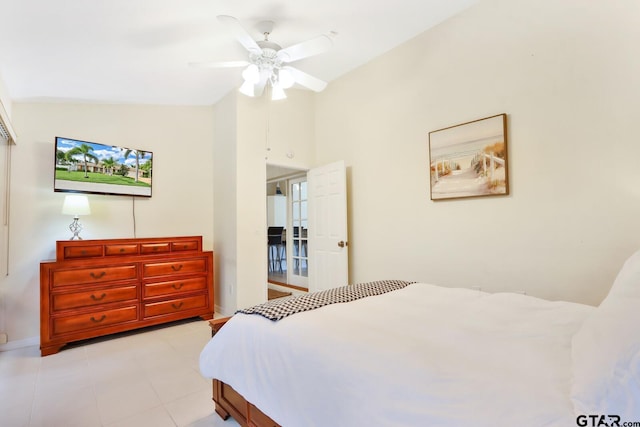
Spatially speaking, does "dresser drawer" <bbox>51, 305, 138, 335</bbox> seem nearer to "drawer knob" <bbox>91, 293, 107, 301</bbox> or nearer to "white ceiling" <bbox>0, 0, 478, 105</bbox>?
"drawer knob" <bbox>91, 293, 107, 301</bbox>

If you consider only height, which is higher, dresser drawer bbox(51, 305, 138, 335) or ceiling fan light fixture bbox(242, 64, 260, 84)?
ceiling fan light fixture bbox(242, 64, 260, 84)

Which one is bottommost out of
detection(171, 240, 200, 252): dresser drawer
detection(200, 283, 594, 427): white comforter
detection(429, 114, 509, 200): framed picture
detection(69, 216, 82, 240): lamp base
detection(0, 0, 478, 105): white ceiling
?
detection(200, 283, 594, 427): white comforter

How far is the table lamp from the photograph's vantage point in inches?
115

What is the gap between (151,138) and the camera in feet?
12.1

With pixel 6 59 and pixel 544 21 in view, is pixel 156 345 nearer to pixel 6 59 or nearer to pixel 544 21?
pixel 6 59

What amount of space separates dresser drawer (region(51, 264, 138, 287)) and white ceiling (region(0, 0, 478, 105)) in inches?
69.2

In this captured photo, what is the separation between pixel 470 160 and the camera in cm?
277

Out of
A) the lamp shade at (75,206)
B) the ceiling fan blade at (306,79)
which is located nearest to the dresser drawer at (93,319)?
the lamp shade at (75,206)

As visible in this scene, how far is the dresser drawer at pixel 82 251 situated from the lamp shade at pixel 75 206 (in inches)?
13.8

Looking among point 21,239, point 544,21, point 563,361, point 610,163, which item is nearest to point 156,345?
point 21,239

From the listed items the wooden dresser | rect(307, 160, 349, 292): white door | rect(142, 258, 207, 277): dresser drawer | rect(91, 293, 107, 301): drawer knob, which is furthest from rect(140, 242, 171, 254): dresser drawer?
rect(307, 160, 349, 292): white door

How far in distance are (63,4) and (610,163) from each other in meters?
3.84

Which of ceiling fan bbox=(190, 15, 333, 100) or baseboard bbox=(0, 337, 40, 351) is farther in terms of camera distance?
baseboard bbox=(0, 337, 40, 351)

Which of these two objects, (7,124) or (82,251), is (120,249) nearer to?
(82,251)
